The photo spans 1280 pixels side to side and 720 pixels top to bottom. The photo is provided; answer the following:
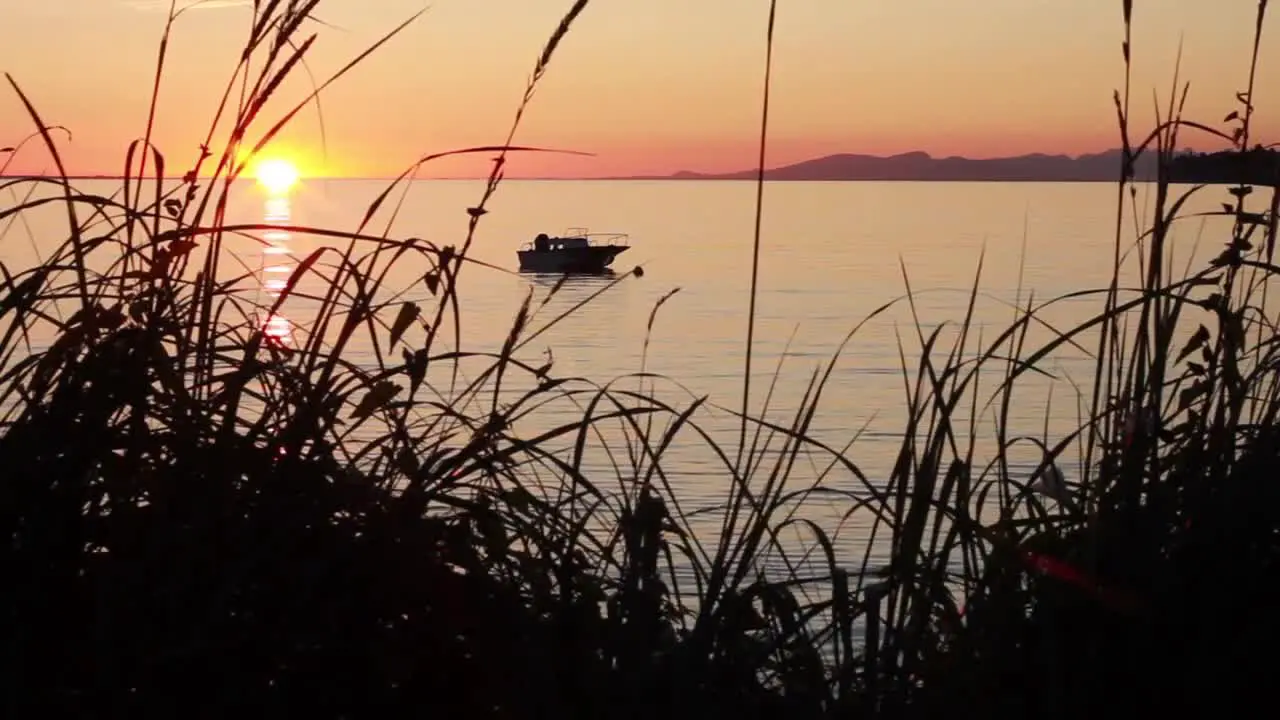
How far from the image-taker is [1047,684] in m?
1.84

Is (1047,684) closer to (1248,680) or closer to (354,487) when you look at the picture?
(1248,680)

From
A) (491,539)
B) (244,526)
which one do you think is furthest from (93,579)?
(491,539)

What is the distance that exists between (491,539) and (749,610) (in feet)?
1.06

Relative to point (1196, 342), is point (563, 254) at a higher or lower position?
lower

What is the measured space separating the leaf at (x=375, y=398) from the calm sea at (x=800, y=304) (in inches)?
7.8

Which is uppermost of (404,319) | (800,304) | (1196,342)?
(404,319)

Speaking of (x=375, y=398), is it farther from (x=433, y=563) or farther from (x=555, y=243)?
(x=555, y=243)

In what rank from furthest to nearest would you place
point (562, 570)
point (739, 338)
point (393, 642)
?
point (739, 338), point (562, 570), point (393, 642)

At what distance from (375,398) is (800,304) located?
55.3 meters

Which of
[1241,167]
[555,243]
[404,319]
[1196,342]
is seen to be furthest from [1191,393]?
[555,243]

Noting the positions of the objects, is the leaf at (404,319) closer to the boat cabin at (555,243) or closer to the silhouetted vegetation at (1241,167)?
the silhouetted vegetation at (1241,167)

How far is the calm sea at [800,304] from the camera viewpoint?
18234 mm

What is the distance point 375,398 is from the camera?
1.84m

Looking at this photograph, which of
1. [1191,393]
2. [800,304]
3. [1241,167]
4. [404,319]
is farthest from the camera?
[800,304]
